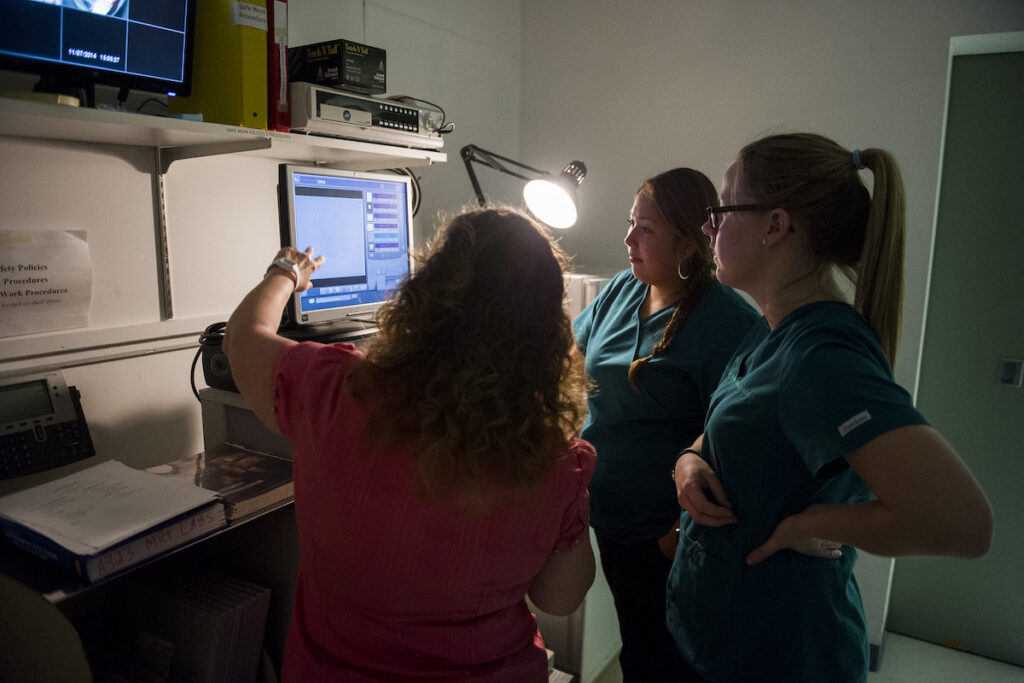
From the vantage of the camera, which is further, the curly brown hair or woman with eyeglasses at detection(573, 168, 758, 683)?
woman with eyeglasses at detection(573, 168, 758, 683)

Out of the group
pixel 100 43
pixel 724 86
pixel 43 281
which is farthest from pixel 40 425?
pixel 724 86

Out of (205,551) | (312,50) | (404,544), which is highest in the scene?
(312,50)

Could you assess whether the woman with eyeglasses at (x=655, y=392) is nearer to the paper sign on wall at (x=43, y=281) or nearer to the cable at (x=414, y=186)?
the cable at (x=414, y=186)

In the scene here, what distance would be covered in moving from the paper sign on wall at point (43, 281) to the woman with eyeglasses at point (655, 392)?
111cm

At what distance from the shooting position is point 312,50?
1473 mm

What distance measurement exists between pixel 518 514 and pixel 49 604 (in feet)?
2.11

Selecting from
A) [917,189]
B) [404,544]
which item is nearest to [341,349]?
[404,544]

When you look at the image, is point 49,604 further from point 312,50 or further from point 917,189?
point 917,189

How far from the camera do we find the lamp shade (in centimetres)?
187

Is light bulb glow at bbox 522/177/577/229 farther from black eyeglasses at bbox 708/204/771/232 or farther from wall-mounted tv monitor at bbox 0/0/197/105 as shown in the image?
wall-mounted tv monitor at bbox 0/0/197/105

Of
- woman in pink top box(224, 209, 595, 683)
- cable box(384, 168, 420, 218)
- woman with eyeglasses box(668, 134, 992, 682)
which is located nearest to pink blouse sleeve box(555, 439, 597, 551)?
woman in pink top box(224, 209, 595, 683)

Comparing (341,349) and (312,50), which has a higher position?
(312,50)

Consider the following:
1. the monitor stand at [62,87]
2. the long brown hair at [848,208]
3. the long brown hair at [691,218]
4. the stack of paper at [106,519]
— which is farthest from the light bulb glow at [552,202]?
the stack of paper at [106,519]

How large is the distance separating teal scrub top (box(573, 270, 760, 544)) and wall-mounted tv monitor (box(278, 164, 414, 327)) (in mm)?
547
